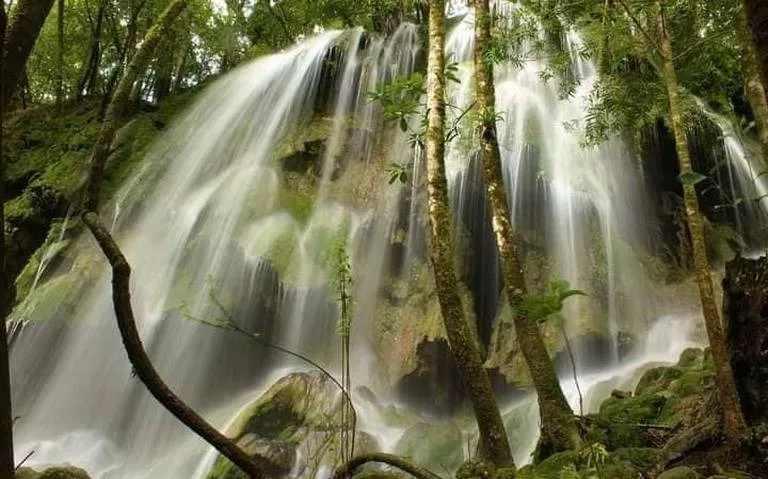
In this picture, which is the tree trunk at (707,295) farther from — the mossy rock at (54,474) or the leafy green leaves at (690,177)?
the mossy rock at (54,474)

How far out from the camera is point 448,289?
4.97m

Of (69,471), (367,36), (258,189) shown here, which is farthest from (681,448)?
(367,36)

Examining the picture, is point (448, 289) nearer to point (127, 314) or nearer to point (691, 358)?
point (127, 314)

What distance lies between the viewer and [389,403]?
8.80m

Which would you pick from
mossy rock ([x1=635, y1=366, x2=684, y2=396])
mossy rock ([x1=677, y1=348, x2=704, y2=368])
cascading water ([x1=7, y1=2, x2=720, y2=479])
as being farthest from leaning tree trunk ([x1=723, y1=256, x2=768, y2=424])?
cascading water ([x1=7, y1=2, x2=720, y2=479])

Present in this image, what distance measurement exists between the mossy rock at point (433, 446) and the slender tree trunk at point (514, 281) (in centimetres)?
227

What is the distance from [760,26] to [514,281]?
4.10 metres

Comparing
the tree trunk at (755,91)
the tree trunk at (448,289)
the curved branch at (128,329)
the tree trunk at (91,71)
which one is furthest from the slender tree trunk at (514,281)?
the tree trunk at (91,71)

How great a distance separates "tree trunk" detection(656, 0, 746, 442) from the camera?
12.0ft

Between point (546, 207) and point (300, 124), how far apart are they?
239 inches

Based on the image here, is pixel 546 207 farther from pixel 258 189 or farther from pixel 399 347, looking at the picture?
pixel 258 189

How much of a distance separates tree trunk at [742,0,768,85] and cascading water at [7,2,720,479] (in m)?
6.28

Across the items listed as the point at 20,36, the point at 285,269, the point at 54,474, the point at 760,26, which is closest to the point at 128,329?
the point at 20,36

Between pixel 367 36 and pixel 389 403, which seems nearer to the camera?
pixel 389 403
